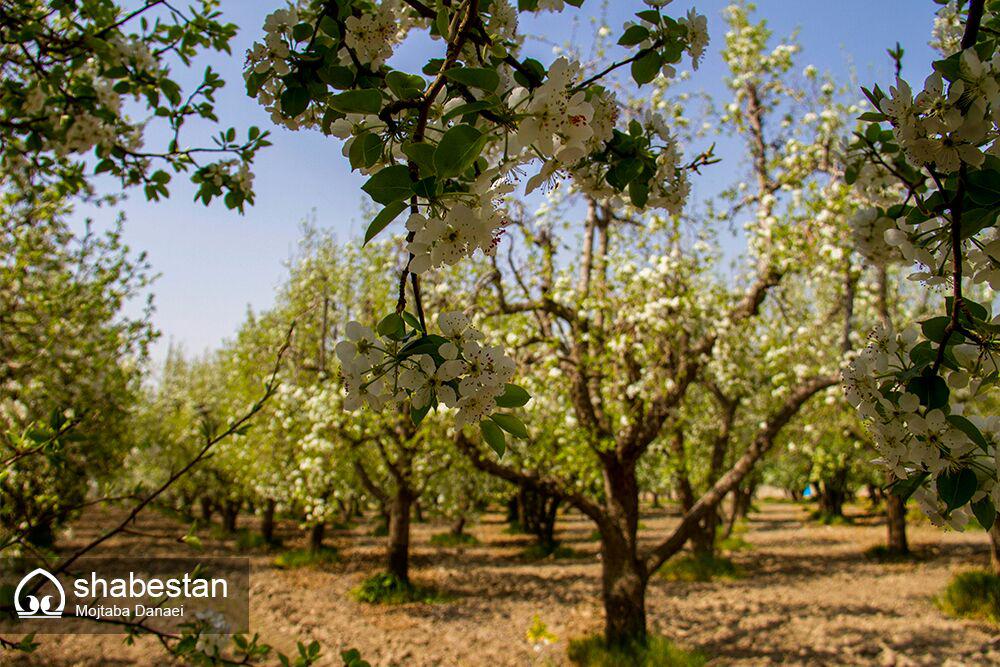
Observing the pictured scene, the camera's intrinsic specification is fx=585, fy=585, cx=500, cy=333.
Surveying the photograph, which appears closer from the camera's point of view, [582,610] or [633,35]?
[633,35]

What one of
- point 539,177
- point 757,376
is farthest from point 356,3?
point 757,376

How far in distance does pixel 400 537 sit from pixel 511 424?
10.4 m

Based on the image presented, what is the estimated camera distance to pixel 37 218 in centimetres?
724

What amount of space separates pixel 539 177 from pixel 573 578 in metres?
11.8

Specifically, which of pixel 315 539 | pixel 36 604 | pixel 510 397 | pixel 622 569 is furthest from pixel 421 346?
pixel 315 539

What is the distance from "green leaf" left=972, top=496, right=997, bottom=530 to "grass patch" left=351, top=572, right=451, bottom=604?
967 centimetres

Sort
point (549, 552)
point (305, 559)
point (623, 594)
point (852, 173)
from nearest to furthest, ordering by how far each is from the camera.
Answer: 1. point (852, 173)
2. point (623, 594)
3. point (305, 559)
4. point (549, 552)

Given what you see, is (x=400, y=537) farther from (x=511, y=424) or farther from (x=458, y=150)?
(x=458, y=150)

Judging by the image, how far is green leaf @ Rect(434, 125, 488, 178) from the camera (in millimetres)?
984

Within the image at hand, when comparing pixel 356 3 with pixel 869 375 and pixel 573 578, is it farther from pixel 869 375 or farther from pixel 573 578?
pixel 573 578

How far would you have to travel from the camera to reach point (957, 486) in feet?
4.19

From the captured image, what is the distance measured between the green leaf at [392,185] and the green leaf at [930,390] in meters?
1.21

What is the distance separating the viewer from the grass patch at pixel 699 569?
11344 millimetres

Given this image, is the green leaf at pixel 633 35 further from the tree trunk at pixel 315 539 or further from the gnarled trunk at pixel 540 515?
the tree trunk at pixel 315 539
